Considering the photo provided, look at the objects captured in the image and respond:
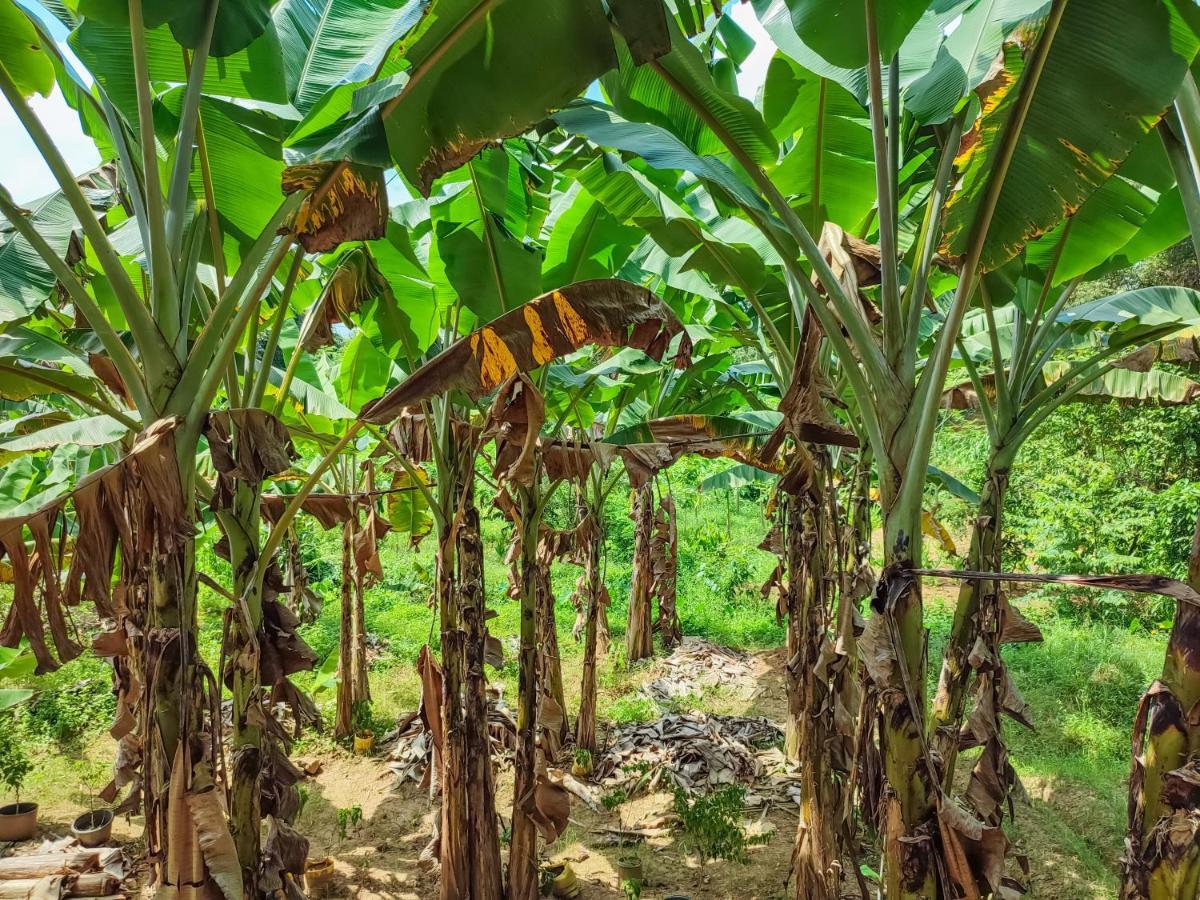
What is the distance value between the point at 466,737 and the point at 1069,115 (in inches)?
140

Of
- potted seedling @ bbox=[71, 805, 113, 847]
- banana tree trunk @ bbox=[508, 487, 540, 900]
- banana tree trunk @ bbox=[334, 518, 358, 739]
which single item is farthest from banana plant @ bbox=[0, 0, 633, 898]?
banana tree trunk @ bbox=[334, 518, 358, 739]

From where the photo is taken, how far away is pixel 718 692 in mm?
8711

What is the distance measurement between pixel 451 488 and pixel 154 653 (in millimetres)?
1945

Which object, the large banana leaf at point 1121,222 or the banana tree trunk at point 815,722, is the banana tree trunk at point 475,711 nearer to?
the banana tree trunk at point 815,722

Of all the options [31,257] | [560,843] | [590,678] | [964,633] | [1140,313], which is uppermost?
[31,257]

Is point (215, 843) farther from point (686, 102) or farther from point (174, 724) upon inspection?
point (686, 102)

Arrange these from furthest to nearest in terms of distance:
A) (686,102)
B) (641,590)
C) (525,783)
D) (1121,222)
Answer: (641,590)
(525,783)
(1121,222)
(686,102)

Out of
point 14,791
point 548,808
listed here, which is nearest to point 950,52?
point 548,808

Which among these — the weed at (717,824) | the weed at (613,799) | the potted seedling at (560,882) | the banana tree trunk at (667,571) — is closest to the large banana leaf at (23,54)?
the potted seedling at (560,882)

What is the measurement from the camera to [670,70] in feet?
8.08

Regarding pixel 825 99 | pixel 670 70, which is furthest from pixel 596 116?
pixel 825 99

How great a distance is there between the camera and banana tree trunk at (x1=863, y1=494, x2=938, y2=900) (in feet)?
7.16

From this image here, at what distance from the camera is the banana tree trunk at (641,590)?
29.5 feet

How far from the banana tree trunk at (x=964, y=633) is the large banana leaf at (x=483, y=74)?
2713mm
